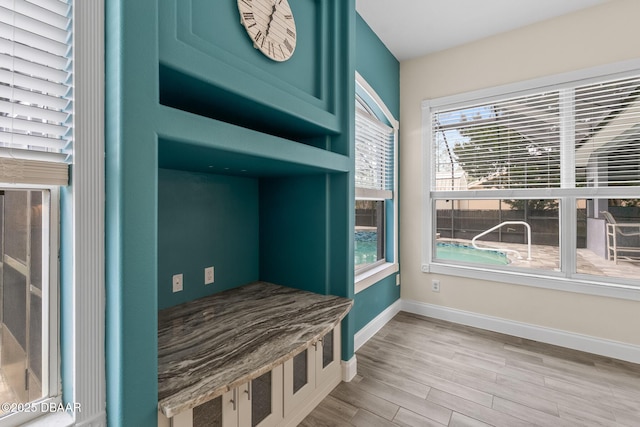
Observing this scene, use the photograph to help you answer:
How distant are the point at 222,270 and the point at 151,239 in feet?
3.59

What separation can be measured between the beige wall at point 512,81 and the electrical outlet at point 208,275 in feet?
7.73

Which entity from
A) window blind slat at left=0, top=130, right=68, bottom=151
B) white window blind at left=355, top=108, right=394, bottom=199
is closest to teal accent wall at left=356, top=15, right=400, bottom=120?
white window blind at left=355, top=108, right=394, bottom=199

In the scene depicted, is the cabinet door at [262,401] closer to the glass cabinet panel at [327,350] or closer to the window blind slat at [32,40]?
the glass cabinet panel at [327,350]

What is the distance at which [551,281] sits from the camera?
2.74 metres

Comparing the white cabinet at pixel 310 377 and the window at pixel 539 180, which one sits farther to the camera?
the window at pixel 539 180

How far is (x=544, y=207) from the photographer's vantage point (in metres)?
2.86

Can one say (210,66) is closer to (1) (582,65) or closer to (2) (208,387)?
(2) (208,387)

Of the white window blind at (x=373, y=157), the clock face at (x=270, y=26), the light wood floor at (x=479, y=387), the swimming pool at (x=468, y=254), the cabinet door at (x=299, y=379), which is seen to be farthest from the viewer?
the swimming pool at (x=468, y=254)

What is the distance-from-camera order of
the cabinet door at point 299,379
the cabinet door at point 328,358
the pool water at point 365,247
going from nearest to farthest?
the cabinet door at point 299,379 < the cabinet door at point 328,358 < the pool water at point 365,247

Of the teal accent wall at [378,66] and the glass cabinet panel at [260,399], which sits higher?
the teal accent wall at [378,66]

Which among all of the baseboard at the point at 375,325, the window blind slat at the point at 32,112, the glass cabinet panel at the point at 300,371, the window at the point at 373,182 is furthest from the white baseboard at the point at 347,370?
the window blind slat at the point at 32,112

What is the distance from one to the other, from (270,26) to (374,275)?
7.41 ft

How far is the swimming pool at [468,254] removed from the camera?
312cm

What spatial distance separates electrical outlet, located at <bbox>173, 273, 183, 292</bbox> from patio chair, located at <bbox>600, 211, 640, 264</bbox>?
11.6ft
